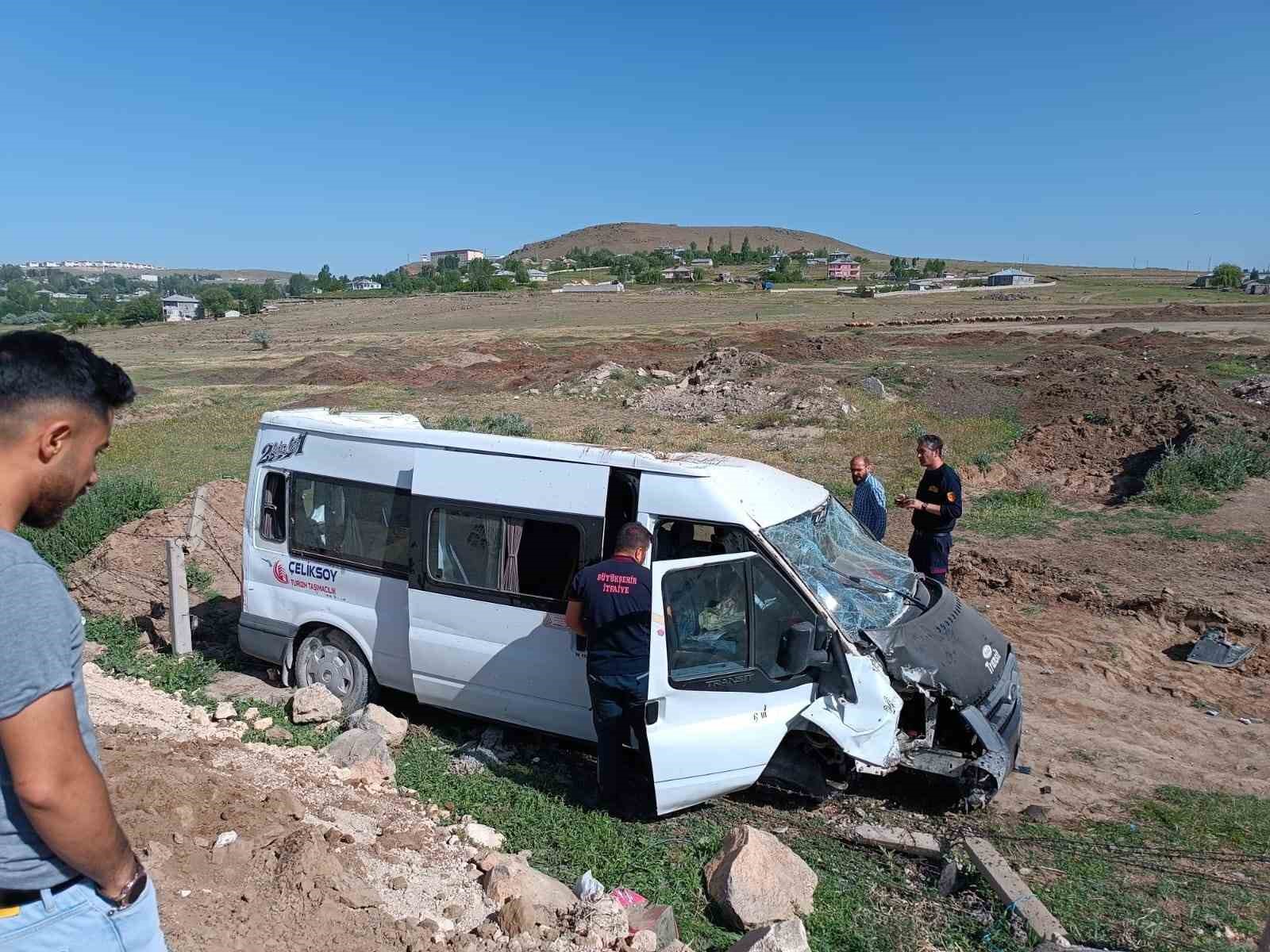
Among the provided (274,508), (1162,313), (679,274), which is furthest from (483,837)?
(679,274)

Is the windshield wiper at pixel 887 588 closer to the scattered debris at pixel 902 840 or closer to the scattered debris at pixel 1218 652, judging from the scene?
the scattered debris at pixel 902 840

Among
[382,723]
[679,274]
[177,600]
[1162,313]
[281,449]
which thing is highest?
[679,274]

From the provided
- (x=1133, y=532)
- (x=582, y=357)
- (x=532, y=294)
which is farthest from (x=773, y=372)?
(x=532, y=294)

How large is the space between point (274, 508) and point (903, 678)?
508 cm

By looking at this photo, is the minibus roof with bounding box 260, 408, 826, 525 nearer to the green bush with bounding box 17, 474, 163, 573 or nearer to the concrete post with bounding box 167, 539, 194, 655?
the concrete post with bounding box 167, 539, 194, 655

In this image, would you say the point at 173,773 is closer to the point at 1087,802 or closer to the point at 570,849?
the point at 570,849

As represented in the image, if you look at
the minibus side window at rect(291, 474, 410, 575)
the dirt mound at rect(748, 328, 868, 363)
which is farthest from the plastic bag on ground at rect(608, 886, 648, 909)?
the dirt mound at rect(748, 328, 868, 363)

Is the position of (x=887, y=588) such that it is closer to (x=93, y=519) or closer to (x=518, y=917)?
(x=518, y=917)

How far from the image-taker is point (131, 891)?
222 centimetres

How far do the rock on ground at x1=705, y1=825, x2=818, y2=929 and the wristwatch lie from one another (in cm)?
309

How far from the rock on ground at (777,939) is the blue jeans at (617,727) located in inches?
52.8

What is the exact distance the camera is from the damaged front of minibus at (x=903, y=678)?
5309 mm

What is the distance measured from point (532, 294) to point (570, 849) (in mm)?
118033

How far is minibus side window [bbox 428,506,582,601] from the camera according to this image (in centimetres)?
605
